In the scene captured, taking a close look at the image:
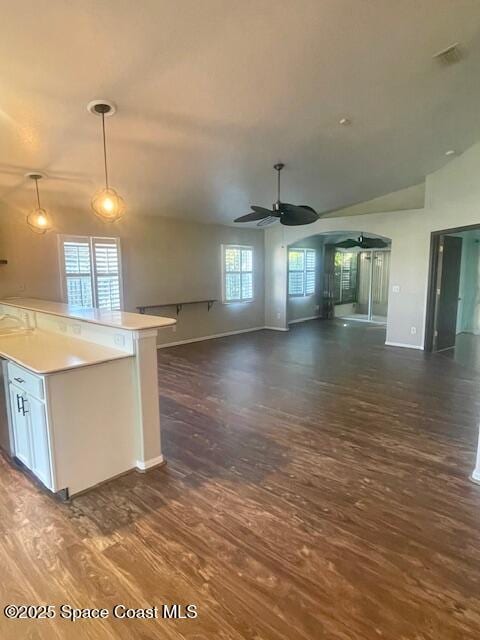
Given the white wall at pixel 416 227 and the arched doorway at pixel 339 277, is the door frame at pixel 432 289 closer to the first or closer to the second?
the white wall at pixel 416 227

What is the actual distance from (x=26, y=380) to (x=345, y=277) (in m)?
10.00

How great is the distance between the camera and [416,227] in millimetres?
6582

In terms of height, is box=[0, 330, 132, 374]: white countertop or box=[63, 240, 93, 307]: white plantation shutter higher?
box=[63, 240, 93, 307]: white plantation shutter

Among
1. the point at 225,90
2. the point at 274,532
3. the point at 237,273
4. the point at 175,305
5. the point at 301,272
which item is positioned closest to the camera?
the point at 274,532

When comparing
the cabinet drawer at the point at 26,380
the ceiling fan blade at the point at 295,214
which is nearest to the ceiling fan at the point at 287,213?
the ceiling fan blade at the point at 295,214

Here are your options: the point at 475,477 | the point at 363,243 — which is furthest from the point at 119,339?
the point at 363,243

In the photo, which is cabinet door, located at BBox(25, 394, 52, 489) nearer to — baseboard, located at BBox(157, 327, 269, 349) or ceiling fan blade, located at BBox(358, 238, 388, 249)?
baseboard, located at BBox(157, 327, 269, 349)

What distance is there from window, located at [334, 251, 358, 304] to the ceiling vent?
24.5 ft

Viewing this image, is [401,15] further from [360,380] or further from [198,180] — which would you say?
[360,380]

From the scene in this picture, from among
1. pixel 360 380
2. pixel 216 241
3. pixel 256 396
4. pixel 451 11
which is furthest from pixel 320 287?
pixel 451 11

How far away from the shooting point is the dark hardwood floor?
63.1 inches

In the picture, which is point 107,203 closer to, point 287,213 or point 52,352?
point 52,352

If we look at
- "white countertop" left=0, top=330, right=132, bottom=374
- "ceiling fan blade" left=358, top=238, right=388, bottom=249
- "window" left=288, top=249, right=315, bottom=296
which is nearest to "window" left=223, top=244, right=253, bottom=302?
"window" left=288, top=249, right=315, bottom=296

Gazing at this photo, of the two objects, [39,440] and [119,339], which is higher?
[119,339]
